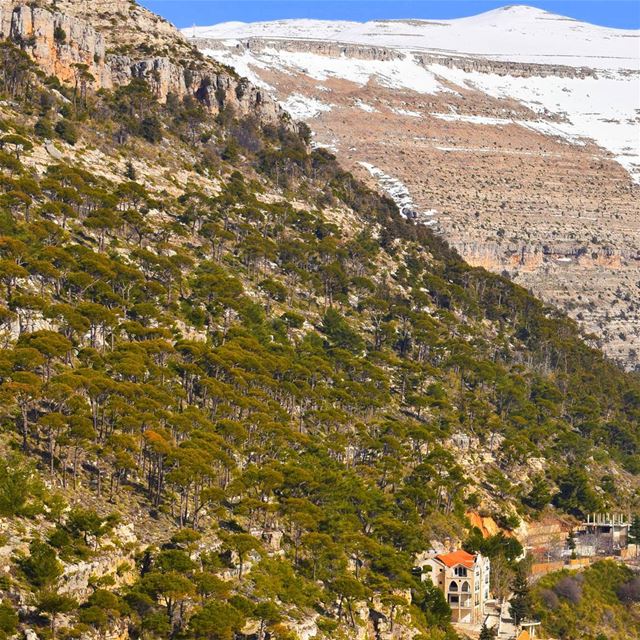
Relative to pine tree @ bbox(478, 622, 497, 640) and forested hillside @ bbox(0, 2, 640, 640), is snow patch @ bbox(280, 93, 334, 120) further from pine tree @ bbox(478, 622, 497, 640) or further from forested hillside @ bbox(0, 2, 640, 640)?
pine tree @ bbox(478, 622, 497, 640)

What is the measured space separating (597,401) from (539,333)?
27.1 feet

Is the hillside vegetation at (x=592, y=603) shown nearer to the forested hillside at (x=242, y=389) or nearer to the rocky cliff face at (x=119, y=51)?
the forested hillside at (x=242, y=389)

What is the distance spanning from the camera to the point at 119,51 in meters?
96.4

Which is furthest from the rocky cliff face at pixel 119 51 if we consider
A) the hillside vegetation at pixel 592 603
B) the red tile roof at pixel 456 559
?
the hillside vegetation at pixel 592 603

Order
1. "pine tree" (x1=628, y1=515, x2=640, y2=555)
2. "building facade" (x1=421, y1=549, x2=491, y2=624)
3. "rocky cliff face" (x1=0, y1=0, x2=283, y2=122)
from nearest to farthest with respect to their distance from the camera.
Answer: "building facade" (x1=421, y1=549, x2=491, y2=624), "pine tree" (x1=628, y1=515, x2=640, y2=555), "rocky cliff face" (x1=0, y1=0, x2=283, y2=122)

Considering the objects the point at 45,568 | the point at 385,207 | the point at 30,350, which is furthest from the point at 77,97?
the point at 45,568

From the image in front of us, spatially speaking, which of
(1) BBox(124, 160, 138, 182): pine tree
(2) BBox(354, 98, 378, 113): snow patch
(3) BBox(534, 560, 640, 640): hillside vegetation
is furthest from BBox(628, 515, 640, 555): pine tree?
(2) BBox(354, 98, 378, 113): snow patch

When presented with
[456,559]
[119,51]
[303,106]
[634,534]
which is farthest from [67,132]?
[303,106]

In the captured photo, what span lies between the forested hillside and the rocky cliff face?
5.29 ft

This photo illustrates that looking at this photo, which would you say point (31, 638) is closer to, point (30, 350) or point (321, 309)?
point (30, 350)

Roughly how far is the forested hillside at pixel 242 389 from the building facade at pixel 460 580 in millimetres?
1135

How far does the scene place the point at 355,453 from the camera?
60.9 meters

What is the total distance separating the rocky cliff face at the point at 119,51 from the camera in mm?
86500

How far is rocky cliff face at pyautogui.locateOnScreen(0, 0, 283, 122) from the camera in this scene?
86.5 m
